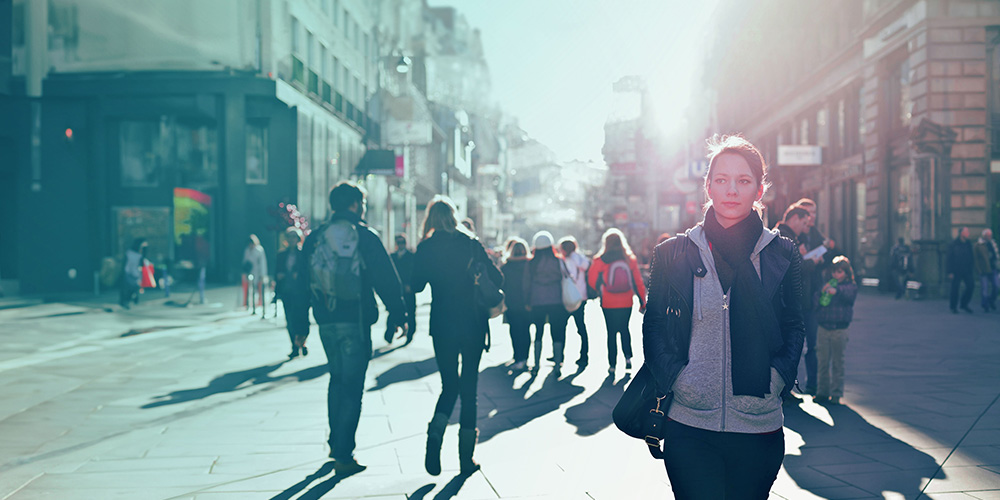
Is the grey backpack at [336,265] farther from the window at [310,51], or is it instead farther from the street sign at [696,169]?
the street sign at [696,169]

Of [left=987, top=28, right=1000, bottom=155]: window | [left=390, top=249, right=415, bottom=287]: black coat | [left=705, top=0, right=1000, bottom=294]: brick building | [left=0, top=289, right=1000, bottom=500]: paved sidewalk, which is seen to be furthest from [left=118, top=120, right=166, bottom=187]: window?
[left=987, top=28, right=1000, bottom=155]: window

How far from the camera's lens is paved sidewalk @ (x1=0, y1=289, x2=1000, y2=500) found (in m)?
5.29

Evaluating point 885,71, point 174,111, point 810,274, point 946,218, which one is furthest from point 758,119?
point 810,274

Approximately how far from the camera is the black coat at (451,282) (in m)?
5.86

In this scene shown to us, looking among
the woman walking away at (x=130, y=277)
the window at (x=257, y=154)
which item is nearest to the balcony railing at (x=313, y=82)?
the window at (x=257, y=154)

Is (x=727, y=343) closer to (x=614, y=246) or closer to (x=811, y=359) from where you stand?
(x=811, y=359)

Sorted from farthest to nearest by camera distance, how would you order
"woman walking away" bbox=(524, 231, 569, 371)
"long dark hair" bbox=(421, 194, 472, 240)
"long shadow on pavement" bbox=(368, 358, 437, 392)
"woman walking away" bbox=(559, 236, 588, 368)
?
"woman walking away" bbox=(559, 236, 588, 368) < "woman walking away" bbox=(524, 231, 569, 371) < "long shadow on pavement" bbox=(368, 358, 437, 392) < "long dark hair" bbox=(421, 194, 472, 240)

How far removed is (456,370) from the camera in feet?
19.5

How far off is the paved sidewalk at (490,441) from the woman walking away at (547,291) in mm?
547

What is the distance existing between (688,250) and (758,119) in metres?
42.1

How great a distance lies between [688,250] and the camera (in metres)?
2.93

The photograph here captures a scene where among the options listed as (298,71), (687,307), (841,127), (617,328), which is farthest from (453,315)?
(841,127)

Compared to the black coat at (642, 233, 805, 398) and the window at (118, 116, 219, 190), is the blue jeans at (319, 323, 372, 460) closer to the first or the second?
the black coat at (642, 233, 805, 398)

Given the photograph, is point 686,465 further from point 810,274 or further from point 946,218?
point 946,218
